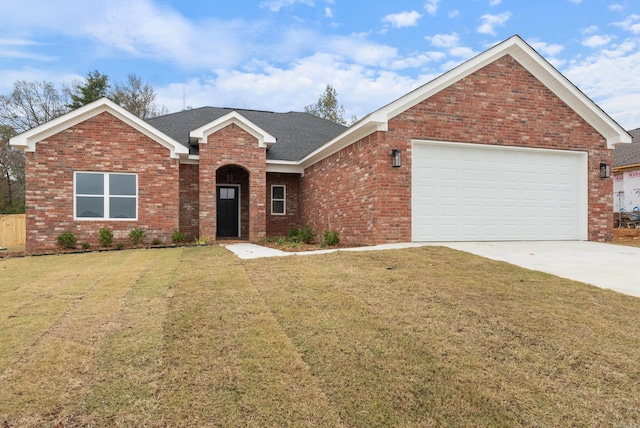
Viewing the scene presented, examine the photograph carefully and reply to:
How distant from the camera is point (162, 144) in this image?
13281 mm

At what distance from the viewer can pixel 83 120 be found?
12.6m

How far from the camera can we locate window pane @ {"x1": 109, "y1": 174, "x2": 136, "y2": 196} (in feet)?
42.3

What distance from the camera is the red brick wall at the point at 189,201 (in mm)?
14641

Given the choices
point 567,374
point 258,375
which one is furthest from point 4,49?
point 567,374

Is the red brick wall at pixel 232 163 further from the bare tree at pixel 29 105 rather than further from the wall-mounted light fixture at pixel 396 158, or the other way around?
the bare tree at pixel 29 105

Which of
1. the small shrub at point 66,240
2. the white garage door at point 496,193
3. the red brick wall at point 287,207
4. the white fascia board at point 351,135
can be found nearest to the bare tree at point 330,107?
the red brick wall at point 287,207

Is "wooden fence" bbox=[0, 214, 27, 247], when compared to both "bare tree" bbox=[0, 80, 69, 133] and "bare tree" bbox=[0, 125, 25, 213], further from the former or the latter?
"bare tree" bbox=[0, 80, 69, 133]

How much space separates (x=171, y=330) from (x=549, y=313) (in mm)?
3943

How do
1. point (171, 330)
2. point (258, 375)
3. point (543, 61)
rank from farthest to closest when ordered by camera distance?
1. point (543, 61)
2. point (171, 330)
3. point (258, 375)

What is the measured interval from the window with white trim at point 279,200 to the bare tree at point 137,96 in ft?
77.1

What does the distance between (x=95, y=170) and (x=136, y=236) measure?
2520mm

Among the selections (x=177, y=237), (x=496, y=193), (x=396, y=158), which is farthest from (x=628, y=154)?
(x=177, y=237)

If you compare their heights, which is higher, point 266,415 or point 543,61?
point 543,61

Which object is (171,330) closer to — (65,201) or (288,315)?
(288,315)
